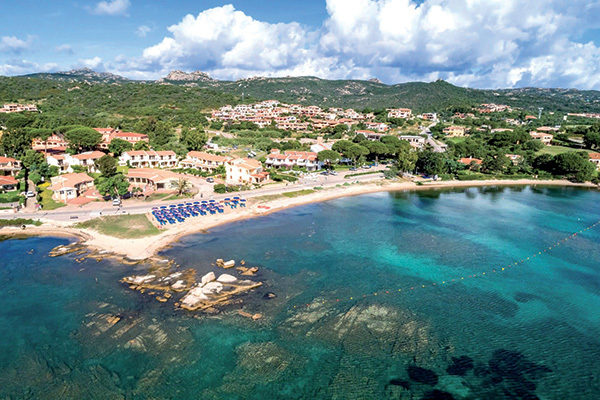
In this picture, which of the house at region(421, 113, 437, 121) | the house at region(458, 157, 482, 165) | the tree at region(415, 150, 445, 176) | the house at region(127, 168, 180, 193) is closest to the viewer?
the house at region(127, 168, 180, 193)

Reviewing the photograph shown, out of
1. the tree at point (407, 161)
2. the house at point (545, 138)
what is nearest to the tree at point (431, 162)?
the tree at point (407, 161)

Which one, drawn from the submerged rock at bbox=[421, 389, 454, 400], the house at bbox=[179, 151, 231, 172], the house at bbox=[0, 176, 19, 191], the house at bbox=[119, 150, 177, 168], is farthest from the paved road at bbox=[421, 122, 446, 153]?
the house at bbox=[0, 176, 19, 191]

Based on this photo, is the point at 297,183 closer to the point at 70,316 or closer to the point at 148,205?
the point at 148,205

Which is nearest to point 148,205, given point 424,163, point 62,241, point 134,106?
point 62,241

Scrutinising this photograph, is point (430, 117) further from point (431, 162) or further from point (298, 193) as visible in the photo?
point (298, 193)

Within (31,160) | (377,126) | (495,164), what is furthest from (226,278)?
(377,126)

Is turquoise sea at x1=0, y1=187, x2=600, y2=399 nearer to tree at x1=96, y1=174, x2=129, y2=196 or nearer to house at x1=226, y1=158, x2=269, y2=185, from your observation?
tree at x1=96, y1=174, x2=129, y2=196
